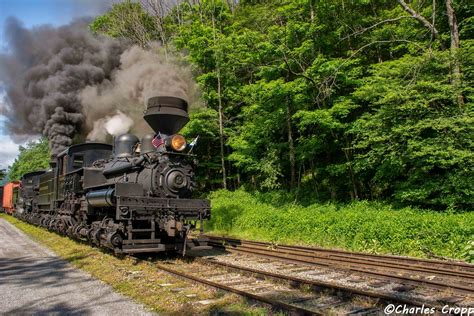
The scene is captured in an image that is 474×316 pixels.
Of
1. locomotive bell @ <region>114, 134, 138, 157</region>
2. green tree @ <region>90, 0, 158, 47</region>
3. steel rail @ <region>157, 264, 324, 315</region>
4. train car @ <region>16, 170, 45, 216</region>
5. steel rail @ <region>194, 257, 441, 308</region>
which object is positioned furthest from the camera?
green tree @ <region>90, 0, 158, 47</region>

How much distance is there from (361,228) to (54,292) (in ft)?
27.8

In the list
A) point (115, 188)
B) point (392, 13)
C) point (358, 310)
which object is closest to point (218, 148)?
point (392, 13)

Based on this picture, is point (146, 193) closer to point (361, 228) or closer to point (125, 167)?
point (125, 167)

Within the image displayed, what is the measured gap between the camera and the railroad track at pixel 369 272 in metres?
6.06

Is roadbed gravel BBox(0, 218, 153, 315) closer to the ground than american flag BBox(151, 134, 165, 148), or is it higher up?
closer to the ground

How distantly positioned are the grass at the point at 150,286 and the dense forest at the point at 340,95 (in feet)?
27.9

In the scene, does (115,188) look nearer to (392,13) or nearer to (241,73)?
(392,13)

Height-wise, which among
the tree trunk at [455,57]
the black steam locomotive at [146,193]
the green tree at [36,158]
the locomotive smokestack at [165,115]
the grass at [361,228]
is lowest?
the grass at [361,228]

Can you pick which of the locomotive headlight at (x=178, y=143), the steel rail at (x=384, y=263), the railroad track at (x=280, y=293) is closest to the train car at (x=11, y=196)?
the locomotive headlight at (x=178, y=143)

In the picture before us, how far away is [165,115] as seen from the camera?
10.5 metres

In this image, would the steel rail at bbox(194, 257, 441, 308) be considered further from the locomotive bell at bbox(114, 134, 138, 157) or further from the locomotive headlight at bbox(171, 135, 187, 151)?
the locomotive bell at bbox(114, 134, 138, 157)

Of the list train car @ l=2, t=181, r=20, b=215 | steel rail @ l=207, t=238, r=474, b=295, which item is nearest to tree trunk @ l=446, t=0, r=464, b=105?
steel rail @ l=207, t=238, r=474, b=295

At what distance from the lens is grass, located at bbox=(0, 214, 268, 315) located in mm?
5496

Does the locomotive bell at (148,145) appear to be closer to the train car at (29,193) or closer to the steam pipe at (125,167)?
the steam pipe at (125,167)
